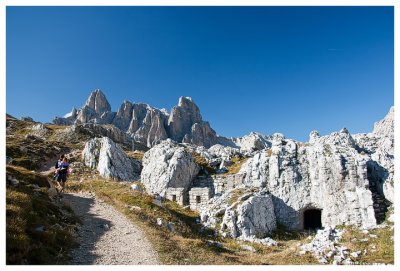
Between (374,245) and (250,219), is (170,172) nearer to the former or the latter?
(250,219)

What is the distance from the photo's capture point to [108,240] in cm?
1711

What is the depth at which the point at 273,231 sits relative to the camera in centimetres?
3003

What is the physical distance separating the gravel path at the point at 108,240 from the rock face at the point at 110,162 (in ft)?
75.8

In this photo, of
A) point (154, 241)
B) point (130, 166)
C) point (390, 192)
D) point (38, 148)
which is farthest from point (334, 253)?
point (38, 148)

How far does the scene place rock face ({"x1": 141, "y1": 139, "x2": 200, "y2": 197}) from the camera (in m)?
38.9

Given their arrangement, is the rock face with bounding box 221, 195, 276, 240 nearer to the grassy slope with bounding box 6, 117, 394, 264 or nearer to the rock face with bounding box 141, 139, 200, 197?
the grassy slope with bounding box 6, 117, 394, 264

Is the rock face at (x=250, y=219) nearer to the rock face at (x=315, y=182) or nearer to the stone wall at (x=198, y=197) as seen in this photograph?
the rock face at (x=315, y=182)

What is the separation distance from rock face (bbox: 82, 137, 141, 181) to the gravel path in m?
23.1

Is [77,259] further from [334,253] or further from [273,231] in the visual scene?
[273,231]

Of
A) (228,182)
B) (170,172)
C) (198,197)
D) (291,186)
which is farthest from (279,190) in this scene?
(170,172)

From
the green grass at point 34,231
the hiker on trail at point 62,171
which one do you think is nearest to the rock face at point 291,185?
the hiker on trail at point 62,171

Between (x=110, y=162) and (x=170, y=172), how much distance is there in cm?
1531

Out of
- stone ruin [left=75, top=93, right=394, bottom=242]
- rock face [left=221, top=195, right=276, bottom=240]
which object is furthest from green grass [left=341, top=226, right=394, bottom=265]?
rock face [left=221, top=195, right=276, bottom=240]

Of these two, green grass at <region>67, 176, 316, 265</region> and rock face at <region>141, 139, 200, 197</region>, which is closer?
green grass at <region>67, 176, 316, 265</region>
